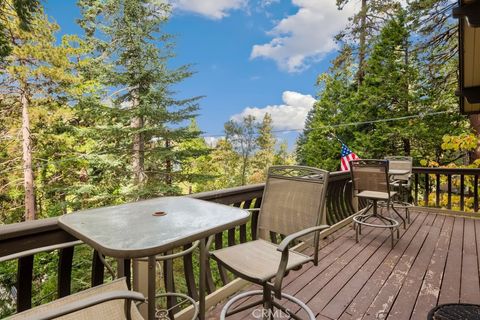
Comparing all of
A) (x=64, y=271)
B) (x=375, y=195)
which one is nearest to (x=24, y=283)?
(x=64, y=271)

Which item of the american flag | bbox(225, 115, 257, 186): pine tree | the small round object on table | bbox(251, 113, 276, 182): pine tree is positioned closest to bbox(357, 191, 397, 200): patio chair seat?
the small round object on table

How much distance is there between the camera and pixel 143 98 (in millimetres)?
11836

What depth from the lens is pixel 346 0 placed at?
41.8 ft

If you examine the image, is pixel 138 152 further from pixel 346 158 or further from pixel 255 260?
pixel 255 260

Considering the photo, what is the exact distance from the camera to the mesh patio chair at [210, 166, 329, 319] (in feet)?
5.15

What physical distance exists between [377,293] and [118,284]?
2066mm

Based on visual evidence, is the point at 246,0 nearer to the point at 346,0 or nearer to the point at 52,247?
the point at 346,0

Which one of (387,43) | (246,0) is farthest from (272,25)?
(387,43)

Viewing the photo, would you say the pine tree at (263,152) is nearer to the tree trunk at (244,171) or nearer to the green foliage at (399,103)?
the tree trunk at (244,171)

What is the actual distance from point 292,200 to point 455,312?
4.65 feet

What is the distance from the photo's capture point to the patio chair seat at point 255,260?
1.53 m

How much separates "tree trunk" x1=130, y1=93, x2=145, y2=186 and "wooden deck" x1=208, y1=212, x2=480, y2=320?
10008 mm

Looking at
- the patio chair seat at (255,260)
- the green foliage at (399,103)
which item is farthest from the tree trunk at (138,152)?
the patio chair seat at (255,260)

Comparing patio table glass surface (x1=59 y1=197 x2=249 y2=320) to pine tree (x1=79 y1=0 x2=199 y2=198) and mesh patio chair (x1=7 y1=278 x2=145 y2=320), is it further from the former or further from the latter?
pine tree (x1=79 y1=0 x2=199 y2=198)
